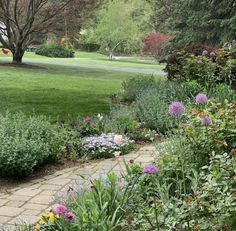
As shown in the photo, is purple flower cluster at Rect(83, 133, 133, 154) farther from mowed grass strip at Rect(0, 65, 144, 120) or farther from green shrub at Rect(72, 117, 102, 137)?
mowed grass strip at Rect(0, 65, 144, 120)

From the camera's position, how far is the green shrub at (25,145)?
16.3 feet

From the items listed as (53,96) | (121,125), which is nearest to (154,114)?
(121,125)

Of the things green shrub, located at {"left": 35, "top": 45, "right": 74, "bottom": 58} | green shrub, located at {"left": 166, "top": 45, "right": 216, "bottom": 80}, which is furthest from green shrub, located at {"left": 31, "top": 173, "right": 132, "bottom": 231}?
green shrub, located at {"left": 35, "top": 45, "right": 74, "bottom": 58}

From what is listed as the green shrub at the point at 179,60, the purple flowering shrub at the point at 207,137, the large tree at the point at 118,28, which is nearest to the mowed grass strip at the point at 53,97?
the green shrub at the point at 179,60

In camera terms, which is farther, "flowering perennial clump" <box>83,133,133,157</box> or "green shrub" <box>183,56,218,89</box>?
"green shrub" <box>183,56,218,89</box>

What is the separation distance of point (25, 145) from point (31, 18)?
58.2 ft

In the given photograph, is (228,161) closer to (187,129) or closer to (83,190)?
(187,129)

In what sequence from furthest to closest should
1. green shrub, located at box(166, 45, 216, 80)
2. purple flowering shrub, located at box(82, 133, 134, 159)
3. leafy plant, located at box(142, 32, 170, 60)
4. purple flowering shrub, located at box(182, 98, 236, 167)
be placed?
leafy plant, located at box(142, 32, 170, 60), green shrub, located at box(166, 45, 216, 80), purple flowering shrub, located at box(82, 133, 134, 159), purple flowering shrub, located at box(182, 98, 236, 167)

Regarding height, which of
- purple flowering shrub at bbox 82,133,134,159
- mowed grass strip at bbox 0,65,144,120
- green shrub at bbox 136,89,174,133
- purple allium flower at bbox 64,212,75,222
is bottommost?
mowed grass strip at bbox 0,65,144,120

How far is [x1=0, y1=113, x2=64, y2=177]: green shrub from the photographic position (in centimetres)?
496

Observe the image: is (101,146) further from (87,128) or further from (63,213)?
(63,213)

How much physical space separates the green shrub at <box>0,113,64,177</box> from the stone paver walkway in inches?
8.5

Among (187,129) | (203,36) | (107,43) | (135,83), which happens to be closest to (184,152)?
(187,129)

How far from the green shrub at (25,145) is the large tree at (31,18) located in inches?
672
